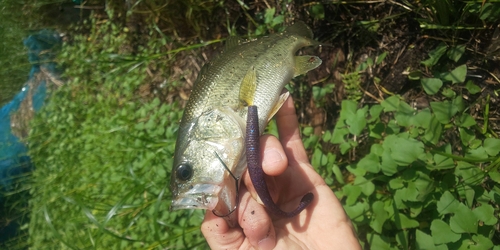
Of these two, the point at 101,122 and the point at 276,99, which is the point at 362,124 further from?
the point at 101,122

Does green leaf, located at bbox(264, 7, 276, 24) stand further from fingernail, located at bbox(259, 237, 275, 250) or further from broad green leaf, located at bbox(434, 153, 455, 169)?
fingernail, located at bbox(259, 237, 275, 250)

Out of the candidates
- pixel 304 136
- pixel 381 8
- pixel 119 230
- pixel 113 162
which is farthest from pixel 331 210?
pixel 113 162

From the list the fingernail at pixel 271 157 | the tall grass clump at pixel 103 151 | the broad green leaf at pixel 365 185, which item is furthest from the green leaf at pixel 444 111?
the tall grass clump at pixel 103 151

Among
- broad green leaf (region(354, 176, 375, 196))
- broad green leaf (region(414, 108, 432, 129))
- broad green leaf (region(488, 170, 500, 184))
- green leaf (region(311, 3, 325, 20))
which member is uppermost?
green leaf (region(311, 3, 325, 20))

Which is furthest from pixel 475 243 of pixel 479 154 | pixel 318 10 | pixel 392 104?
pixel 318 10

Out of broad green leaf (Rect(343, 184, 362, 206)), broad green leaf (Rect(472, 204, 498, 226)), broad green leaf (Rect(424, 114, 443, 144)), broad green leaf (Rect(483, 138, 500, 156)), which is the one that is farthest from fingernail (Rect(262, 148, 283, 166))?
broad green leaf (Rect(483, 138, 500, 156))
